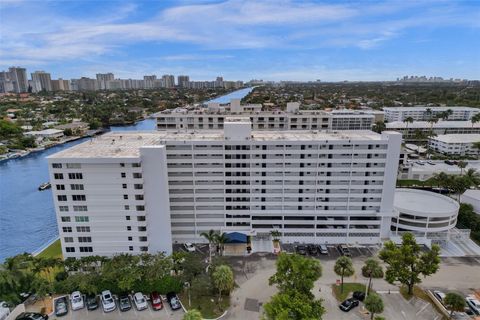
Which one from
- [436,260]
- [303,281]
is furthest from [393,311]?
[303,281]

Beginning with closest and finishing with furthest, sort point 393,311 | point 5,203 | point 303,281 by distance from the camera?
point 303,281, point 393,311, point 5,203

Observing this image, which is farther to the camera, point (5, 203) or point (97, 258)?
point (5, 203)

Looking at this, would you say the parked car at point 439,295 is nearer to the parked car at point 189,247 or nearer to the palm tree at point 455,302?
the palm tree at point 455,302

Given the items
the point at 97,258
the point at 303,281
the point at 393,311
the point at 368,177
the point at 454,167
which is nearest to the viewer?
the point at 303,281

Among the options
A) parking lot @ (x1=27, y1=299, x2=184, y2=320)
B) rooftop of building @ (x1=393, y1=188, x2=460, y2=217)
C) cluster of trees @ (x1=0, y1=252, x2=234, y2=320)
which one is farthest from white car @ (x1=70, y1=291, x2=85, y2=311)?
rooftop of building @ (x1=393, y1=188, x2=460, y2=217)

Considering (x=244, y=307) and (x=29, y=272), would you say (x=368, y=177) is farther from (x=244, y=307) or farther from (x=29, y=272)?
(x=29, y=272)

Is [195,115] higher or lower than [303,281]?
higher
